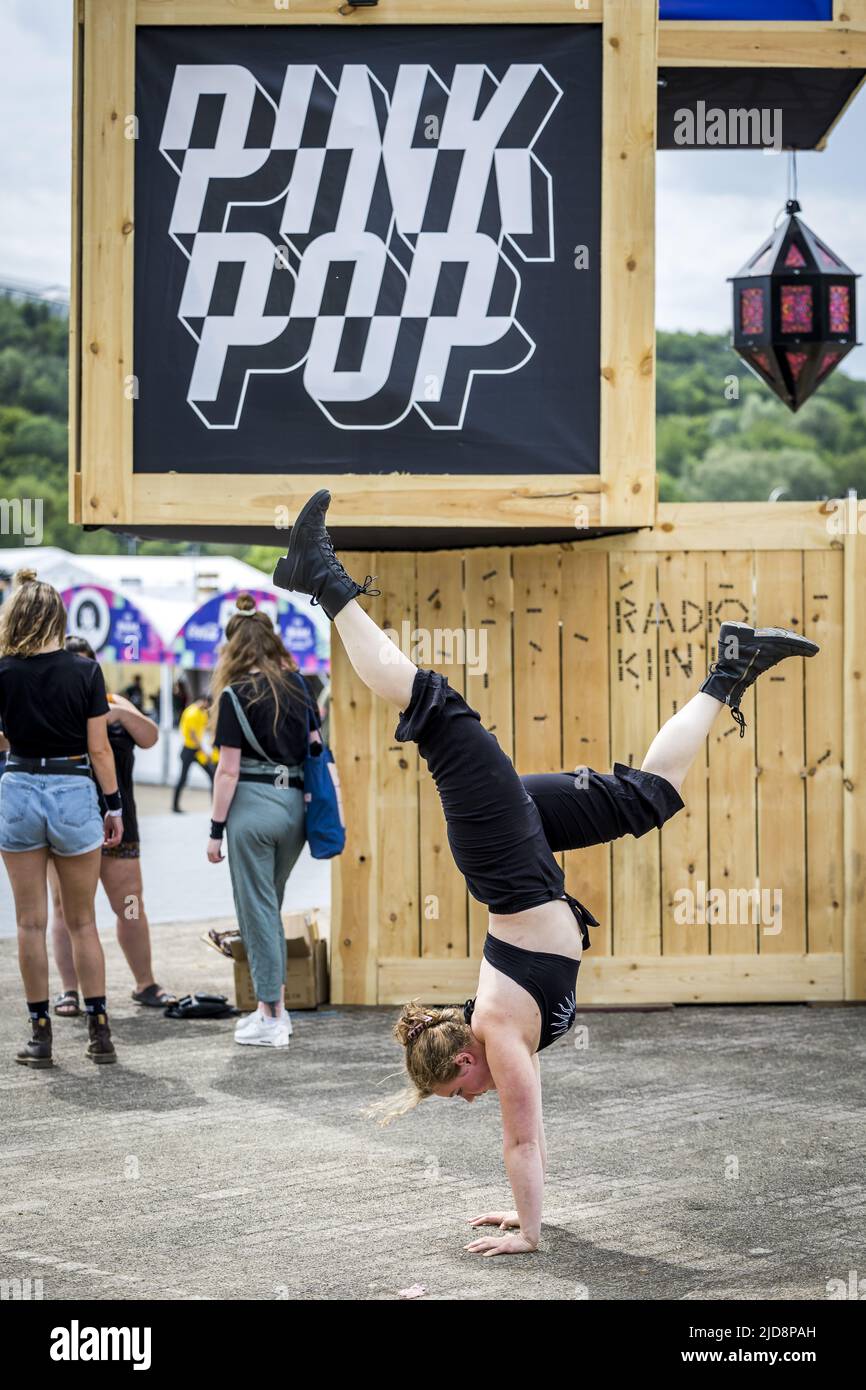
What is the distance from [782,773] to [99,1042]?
385 cm

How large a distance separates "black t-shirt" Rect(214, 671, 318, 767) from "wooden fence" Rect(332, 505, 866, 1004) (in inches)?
31.9

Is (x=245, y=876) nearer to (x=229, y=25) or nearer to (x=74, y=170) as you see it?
(x=74, y=170)

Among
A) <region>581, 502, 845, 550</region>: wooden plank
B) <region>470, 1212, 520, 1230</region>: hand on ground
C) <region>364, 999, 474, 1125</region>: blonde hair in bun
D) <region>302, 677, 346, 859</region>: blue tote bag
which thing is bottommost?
<region>470, 1212, 520, 1230</region>: hand on ground

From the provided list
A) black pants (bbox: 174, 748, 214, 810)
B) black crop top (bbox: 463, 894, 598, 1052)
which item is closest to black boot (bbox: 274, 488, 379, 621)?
black crop top (bbox: 463, 894, 598, 1052)

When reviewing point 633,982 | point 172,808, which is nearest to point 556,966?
point 633,982

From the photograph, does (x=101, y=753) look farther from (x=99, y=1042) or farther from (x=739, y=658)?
(x=739, y=658)

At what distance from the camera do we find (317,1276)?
4.66m

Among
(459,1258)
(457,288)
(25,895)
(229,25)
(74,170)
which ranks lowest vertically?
(459,1258)

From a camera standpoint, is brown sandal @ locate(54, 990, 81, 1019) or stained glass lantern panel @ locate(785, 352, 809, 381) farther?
stained glass lantern panel @ locate(785, 352, 809, 381)

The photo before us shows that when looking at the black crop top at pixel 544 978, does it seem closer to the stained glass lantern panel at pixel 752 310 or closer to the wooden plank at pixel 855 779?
the wooden plank at pixel 855 779

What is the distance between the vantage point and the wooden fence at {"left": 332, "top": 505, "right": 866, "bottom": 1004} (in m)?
8.64

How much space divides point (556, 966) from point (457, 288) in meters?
4.22

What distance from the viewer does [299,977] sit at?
8.55 metres

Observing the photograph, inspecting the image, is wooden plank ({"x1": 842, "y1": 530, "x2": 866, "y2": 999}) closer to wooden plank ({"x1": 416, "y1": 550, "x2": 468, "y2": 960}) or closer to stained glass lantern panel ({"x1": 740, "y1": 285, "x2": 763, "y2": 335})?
wooden plank ({"x1": 416, "y1": 550, "x2": 468, "y2": 960})
